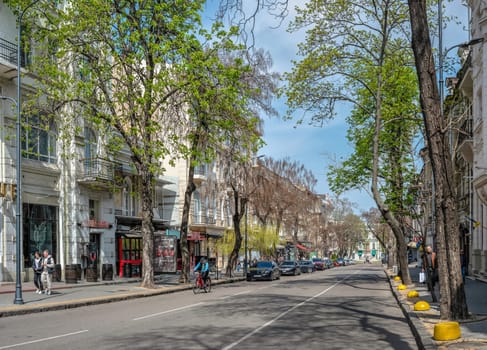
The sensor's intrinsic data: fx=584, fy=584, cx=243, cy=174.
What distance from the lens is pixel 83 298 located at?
836 inches

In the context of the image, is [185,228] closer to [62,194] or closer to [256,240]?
[62,194]

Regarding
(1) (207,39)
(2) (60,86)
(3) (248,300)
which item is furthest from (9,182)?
(3) (248,300)

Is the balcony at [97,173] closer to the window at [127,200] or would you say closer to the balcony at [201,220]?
the window at [127,200]

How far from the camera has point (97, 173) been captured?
34.1 meters

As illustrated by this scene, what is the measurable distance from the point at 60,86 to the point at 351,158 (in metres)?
19.7

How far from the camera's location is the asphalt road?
420 inches

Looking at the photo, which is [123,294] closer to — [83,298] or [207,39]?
[83,298]

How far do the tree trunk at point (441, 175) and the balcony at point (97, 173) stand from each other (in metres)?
23.4

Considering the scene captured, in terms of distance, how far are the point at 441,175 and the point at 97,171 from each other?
25.5 meters

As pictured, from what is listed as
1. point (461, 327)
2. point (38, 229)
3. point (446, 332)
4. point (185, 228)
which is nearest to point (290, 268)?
point (185, 228)

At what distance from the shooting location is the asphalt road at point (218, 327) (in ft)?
35.0

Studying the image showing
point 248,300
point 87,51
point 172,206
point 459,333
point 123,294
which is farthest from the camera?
point 172,206

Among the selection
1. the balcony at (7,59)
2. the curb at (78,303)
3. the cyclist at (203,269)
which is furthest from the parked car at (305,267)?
the balcony at (7,59)

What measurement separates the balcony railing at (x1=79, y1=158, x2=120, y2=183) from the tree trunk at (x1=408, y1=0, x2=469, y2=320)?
23364 millimetres
